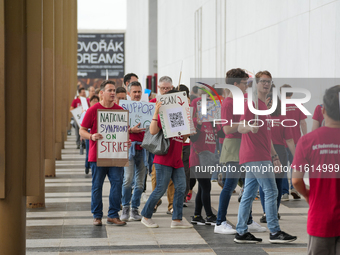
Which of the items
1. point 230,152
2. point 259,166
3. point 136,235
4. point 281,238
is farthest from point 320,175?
point 136,235

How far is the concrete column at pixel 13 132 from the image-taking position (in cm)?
548

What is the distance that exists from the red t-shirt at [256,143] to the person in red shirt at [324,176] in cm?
240

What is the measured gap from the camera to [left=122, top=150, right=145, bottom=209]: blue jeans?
8.01 m

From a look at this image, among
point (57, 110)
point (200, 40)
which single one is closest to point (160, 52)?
point (200, 40)

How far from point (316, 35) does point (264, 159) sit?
5.40 metres

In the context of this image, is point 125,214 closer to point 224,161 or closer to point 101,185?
point 101,185

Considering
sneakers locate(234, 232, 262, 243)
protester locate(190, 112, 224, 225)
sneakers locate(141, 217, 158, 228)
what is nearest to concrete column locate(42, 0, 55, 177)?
sneakers locate(141, 217, 158, 228)

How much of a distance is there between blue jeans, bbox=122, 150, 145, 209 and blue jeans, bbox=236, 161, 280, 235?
1959 mm

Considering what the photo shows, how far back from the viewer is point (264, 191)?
6.47m

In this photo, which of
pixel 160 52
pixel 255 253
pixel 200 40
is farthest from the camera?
pixel 160 52

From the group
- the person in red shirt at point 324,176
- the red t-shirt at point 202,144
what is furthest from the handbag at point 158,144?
the person in red shirt at point 324,176

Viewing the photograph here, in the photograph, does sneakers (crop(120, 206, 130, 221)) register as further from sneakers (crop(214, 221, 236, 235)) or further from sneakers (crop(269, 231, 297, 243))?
sneakers (crop(269, 231, 297, 243))

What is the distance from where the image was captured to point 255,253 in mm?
6117

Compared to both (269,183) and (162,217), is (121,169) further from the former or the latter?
(269,183)
